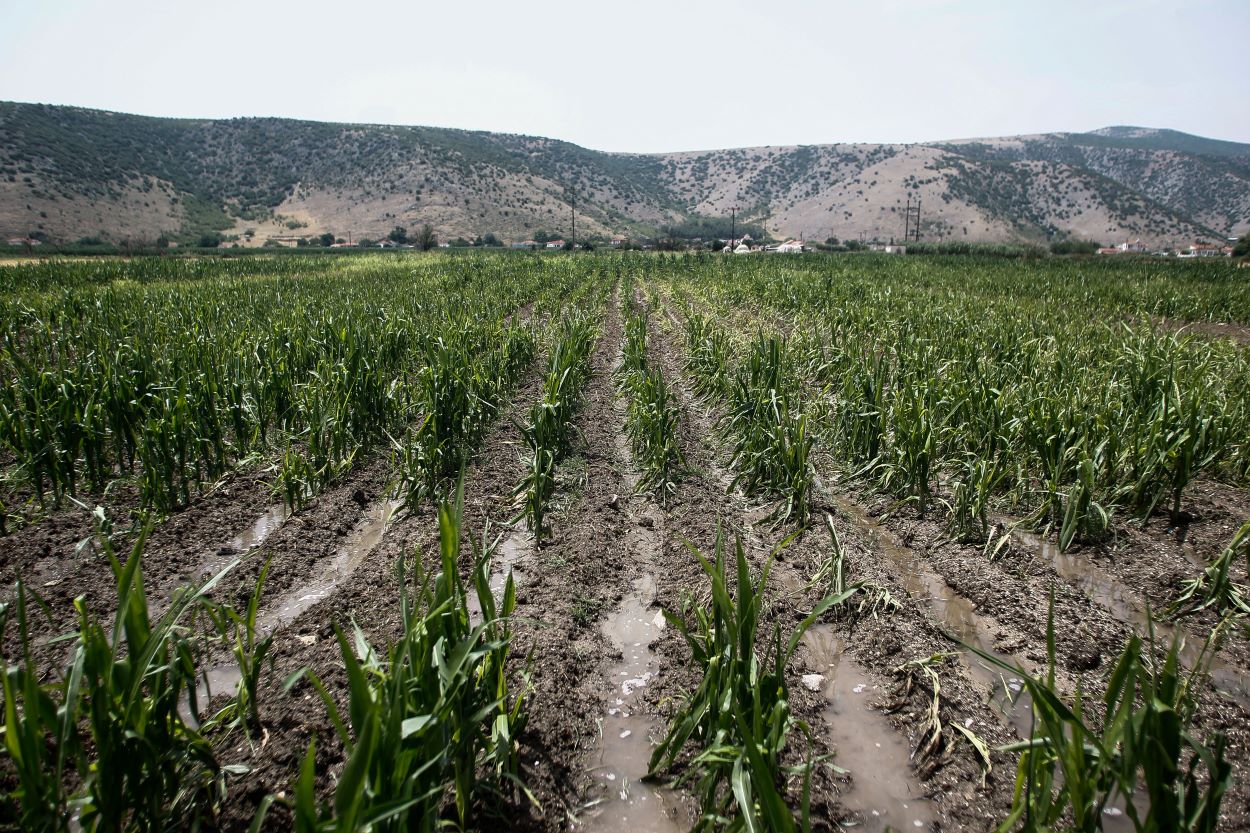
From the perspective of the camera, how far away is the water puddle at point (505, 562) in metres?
3.79

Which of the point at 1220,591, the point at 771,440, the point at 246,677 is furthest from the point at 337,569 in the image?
the point at 1220,591

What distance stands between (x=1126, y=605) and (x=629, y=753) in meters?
3.07

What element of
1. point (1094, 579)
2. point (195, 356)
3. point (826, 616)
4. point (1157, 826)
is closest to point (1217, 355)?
point (1094, 579)

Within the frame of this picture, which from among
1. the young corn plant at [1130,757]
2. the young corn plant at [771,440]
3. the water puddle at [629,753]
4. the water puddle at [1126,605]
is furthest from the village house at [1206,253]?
the young corn plant at [1130,757]

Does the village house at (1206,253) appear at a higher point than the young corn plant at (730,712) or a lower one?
higher

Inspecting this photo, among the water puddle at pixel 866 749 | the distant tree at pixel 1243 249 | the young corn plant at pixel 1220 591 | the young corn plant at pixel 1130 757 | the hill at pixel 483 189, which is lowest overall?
the water puddle at pixel 866 749

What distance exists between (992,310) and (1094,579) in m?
11.6

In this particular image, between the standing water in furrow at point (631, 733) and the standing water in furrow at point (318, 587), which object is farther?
the standing water in furrow at point (318, 587)

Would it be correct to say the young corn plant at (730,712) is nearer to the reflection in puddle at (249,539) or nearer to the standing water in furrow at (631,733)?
the standing water in furrow at (631,733)

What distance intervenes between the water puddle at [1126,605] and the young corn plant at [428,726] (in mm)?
2670

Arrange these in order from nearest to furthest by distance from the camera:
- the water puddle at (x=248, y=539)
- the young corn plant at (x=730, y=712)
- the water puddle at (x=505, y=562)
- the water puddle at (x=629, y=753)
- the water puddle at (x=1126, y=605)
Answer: the young corn plant at (x=730, y=712) < the water puddle at (x=629, y=753) < the water puddle at (x=1126, y=605) < the water puddle at (x=505, y=562) < the water puddle at (x=248, y=539)

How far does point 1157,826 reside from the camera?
164 centimetres

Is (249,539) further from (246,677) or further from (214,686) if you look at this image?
(246,677)

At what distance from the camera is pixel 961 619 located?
3.58 metres
